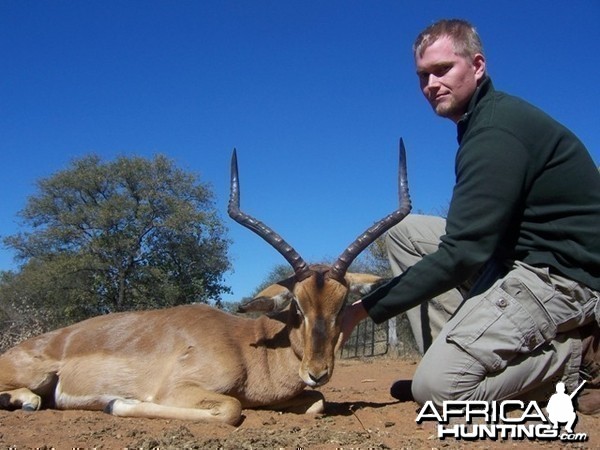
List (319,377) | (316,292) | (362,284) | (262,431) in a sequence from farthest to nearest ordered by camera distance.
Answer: (362,284) → (316,292) → (319,377) → (262,431)

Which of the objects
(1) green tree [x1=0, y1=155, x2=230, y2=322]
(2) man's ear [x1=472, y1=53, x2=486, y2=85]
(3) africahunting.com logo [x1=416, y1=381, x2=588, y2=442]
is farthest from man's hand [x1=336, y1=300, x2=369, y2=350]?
(1) green tree [x1=0, y1=155, x2=230, y2=322]

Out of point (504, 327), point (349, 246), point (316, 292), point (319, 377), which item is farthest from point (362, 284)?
point (504, 327)

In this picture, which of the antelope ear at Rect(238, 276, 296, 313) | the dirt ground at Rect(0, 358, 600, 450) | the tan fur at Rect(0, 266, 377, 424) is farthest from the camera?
the antelope ear at Rect(238, 276, 296, 313)

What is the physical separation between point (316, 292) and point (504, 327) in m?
1.74

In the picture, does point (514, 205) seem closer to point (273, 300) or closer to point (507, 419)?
point (507, 419)

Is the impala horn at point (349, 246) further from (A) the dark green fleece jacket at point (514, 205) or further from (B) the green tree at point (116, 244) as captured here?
(B) the green tree at point (116, 244)

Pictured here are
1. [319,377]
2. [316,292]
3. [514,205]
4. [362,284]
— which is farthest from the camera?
[362,284]

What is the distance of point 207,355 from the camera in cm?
608

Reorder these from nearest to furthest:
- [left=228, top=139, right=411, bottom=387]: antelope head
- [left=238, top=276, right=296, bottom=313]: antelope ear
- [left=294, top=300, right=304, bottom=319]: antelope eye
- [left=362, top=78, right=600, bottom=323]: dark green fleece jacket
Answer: [left=362, top=78, right=600, bottom=323]: dark green fleece jacket, [left=228, top=139, right=411, bottom=387]: antelope head, [left=294, top=300, right=304, bottom=319]: antelope eye, [left=238, top=276, right=296, bottom=313]: antelope ear

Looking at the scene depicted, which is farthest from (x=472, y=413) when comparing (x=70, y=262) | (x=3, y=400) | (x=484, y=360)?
(x=70, y=262)

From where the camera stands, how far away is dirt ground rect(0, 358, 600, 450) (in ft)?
13.6

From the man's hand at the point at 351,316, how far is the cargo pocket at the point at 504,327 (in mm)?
902

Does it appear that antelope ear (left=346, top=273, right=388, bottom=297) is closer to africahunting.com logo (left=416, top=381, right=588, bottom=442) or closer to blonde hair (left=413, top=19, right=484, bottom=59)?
africahunting.com logo (left=416, top=381, right=588, bottom=442)

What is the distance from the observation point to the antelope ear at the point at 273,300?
19.8 ft
